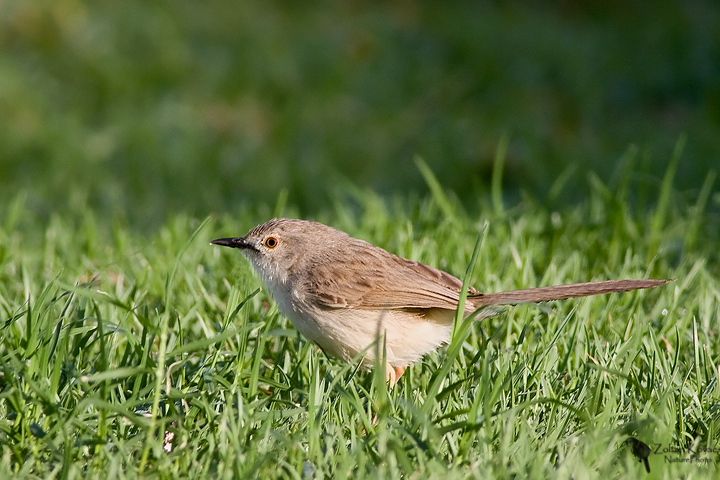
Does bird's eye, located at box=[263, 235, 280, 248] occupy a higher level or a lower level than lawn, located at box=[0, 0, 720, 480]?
higher

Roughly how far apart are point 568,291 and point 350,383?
1.10m

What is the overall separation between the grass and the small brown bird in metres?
0.15

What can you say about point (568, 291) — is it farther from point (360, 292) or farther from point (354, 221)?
point (354, 221)

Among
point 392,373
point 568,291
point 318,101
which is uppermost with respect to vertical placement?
point 318,101

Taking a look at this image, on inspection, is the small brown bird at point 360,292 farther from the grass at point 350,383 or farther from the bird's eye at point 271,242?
the grass at point 350,383

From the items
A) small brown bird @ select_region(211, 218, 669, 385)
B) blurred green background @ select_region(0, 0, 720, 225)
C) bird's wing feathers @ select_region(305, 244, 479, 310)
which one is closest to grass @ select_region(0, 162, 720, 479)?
small brown bird @ select_region(211, 218, 669, 385)

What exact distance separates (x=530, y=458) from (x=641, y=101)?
362 inches

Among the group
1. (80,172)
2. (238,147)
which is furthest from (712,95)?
(80,172)

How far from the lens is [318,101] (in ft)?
33.4

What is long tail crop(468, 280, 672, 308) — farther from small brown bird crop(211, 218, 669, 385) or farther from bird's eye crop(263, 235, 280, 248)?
bird's eye crop(263, 235, 280, 248)

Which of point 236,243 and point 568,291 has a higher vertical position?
point 236,243

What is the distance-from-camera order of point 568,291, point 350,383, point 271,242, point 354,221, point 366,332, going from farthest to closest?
point 354,221
point 271,242
point 366,332
point 568,291
point 350,383

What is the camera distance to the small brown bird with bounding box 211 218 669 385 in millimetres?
3773

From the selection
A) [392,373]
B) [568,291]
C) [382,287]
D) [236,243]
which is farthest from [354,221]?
[568,291]
